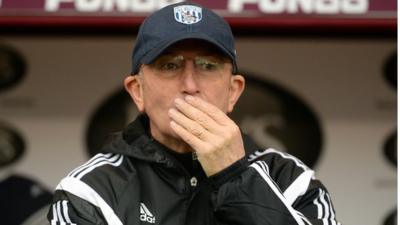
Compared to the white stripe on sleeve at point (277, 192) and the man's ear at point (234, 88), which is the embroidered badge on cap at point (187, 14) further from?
the white stripe on sleeve at point (277, 192)

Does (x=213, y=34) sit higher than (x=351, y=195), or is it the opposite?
(x=213, y=34)

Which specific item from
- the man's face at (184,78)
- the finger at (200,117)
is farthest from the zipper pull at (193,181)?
the finger at (200,117)

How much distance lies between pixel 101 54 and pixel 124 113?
286mm

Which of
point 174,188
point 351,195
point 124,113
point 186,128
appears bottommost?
point 351,195

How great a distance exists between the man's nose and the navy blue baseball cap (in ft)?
0.20

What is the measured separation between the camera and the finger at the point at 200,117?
185 centimetres

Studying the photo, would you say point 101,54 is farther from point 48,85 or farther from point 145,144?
point 145,144

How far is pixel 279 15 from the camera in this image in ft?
10.5

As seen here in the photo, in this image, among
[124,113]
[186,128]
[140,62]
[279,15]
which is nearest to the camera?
[186,128]

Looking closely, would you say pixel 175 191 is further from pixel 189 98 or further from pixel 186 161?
pixel 189 98

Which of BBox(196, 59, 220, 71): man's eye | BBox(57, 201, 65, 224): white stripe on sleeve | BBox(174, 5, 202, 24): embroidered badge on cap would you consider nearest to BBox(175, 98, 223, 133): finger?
BBox(196, 59, 220, 71): man's eye

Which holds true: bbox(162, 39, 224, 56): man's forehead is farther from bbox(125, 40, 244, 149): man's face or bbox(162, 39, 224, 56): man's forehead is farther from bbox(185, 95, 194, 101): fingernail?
bbox(185, 95, 194, 101): fingernail

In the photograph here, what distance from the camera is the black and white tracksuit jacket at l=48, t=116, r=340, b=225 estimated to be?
6.11ft

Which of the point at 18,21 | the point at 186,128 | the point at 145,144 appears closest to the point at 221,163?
the point at 186,128
